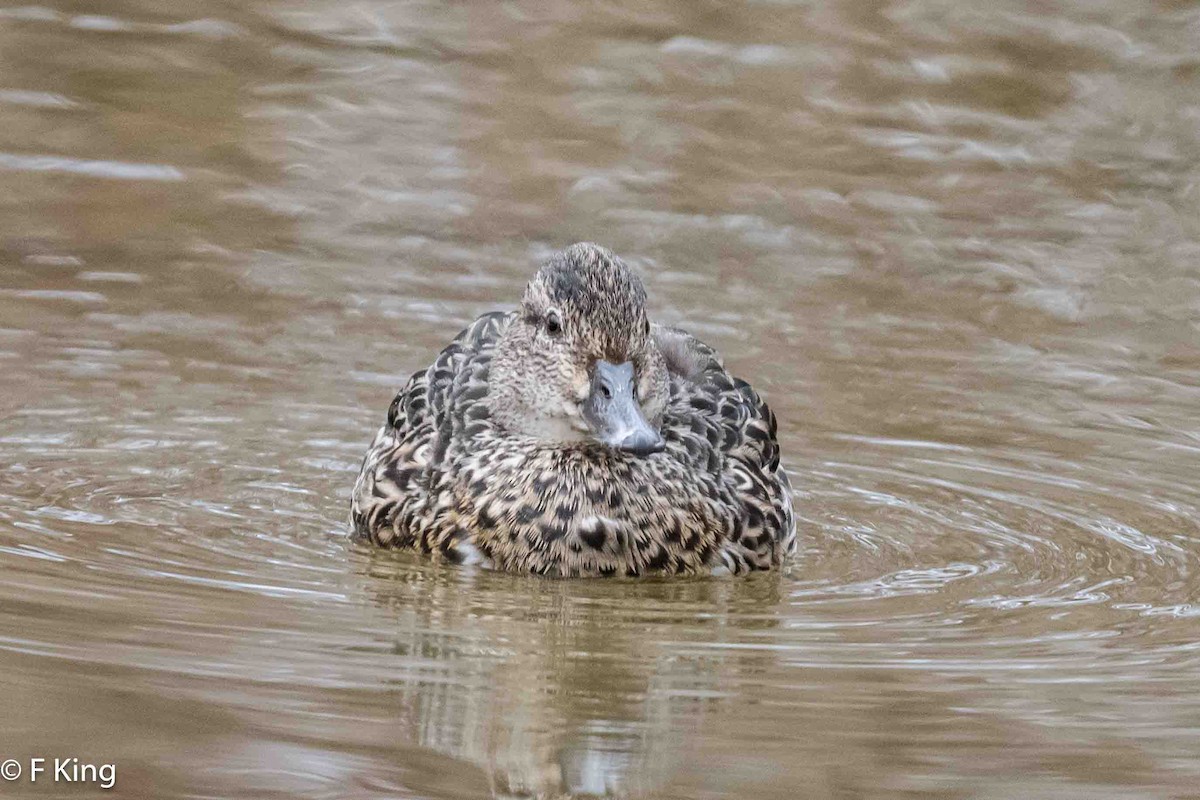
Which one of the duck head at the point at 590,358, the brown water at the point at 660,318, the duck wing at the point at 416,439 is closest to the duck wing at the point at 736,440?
the brown water at the point at 660,318

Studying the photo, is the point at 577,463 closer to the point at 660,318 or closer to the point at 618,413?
the point at 618,413

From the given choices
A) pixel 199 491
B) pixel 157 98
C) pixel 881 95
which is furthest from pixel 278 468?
pixel 881 95

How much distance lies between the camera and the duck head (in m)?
7.81

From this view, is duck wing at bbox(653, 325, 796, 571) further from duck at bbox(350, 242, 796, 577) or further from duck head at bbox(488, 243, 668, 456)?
duck head at bbox(488, 243, 668, 456)

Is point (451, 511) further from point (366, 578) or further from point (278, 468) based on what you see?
point (278, 468)

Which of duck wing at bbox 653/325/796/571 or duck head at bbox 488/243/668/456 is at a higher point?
duck head at bbox 488/243/668/456

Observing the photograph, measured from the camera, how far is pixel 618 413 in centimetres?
776

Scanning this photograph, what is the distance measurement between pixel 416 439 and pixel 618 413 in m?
1.29

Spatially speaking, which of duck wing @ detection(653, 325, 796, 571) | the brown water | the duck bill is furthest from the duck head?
the brown water

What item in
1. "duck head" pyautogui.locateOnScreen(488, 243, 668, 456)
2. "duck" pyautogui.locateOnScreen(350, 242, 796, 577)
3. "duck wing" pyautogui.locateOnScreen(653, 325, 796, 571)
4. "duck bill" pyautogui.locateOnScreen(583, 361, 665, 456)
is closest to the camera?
"duck bill" pyautogui.locateOnScreen(583, 361, 665, 456)

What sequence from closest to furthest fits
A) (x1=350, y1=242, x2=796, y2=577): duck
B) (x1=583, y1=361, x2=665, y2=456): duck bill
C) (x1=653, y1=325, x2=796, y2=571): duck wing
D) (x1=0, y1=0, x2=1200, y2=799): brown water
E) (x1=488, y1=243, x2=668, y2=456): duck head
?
(x1=0, y1=0, x2=1200, y2=799): brown water, (x1=583, y1=361, x2=665, y2=456): duck bill, (x1=488, y1=243, x2=668, y2=456): duck head, (x1=350, y1=242, x2=796, y2=577): duck, (x1=653, y1=325, x2=796, y2=571): duck wing

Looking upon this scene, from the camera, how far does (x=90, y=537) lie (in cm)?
815

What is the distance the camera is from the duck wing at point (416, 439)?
335 inches

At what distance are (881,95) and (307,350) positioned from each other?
17.4 ft
